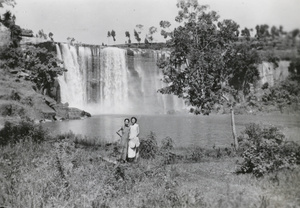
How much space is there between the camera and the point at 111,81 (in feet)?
220

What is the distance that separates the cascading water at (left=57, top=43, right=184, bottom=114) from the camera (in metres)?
61.8

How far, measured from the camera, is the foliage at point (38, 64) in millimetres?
55231

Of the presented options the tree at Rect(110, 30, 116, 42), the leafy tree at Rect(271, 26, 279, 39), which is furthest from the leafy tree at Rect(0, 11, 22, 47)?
the tree at Rect(110, 30, 116, 42)

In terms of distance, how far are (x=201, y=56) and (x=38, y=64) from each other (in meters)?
43.4

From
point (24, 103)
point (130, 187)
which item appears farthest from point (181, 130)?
point (130, 187)

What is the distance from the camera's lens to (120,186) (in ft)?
30.1

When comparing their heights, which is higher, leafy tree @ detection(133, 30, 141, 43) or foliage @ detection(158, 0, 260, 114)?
leafy tree @ detection(133, 30, 141, 43)

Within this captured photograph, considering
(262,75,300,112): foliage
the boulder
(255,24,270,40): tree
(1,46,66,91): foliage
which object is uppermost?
(1,46,66,91): foliage

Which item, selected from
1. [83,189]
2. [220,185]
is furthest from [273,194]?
[83,189]

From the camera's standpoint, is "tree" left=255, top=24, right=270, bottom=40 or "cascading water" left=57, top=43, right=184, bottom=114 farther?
"cascading water" left=57, top=43, right=184, bottom=114

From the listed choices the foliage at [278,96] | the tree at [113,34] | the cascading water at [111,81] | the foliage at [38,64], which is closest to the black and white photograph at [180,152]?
the foliage at [38,64]

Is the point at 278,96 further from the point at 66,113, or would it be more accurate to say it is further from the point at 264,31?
the point at 264,31

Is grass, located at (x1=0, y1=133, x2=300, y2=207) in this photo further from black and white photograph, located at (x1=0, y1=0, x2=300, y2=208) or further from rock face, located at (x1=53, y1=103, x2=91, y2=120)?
rock face, located at (x1=53, y1=103, x2=91, y2=120)

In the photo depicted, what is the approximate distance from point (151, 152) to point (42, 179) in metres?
7.61
